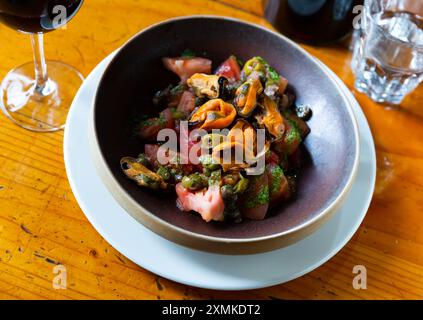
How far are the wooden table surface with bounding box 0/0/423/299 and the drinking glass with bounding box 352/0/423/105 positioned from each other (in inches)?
1.4

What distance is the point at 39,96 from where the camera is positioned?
1081 mm

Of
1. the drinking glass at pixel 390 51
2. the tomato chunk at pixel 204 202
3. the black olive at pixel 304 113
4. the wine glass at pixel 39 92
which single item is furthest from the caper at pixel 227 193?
the drinking glass at pixel 390 51

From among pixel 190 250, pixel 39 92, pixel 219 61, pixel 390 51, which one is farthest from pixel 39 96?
pixel 390 51

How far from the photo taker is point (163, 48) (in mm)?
1029

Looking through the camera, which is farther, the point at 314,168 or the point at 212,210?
the point at 314,168

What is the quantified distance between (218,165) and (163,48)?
29 cm

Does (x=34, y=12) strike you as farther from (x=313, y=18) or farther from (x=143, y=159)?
(x=313, y=18)

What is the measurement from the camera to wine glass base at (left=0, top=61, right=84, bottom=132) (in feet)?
3.41

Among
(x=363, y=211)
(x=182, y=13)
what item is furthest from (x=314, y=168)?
(x=182, y=13)

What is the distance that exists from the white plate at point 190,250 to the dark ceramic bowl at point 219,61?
5cm

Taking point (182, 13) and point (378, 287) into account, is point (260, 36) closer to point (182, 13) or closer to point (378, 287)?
point (182, 13)

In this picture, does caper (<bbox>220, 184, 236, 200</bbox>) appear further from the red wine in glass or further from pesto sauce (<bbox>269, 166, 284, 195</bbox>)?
the red wine in glass
